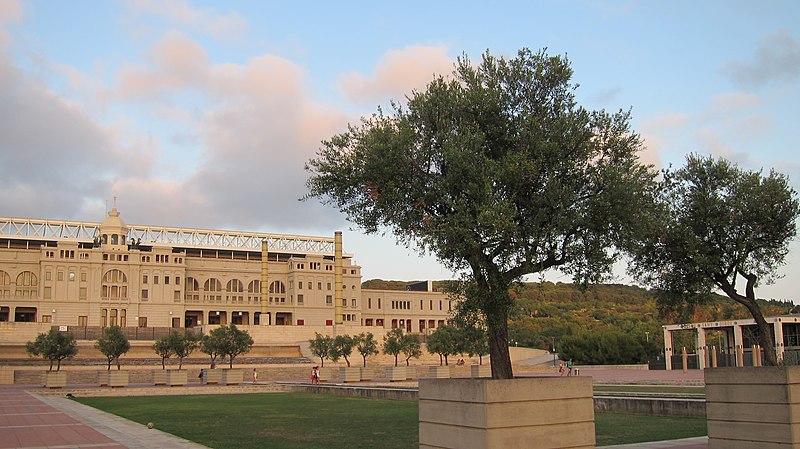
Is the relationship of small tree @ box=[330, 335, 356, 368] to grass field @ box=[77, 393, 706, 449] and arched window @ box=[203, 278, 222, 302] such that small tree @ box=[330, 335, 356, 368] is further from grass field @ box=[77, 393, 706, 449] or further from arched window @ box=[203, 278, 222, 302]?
arched window @ box=[203, 278, 222, 302]

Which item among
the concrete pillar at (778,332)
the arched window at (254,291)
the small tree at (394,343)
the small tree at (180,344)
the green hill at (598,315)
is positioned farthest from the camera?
the arched window at (254,291)

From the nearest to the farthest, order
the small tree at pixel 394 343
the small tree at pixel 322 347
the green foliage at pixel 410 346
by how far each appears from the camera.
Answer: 1. the small tree at pixel 322 347
2. the small tree at pixel 394 343
3. the green foliage at pixel 410 346

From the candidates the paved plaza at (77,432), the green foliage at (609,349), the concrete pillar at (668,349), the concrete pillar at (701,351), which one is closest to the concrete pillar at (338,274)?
the green foliage at (609,349)

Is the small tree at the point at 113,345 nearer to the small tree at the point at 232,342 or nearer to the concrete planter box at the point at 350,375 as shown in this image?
the small tree at the point at 232,342

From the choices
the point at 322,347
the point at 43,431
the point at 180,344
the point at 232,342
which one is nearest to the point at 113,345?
the point at 180,344

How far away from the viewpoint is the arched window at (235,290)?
393 ft

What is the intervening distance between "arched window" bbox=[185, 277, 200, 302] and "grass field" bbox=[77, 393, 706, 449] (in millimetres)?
79744

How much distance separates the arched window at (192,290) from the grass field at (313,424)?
79744mm

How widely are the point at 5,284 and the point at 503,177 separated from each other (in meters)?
107

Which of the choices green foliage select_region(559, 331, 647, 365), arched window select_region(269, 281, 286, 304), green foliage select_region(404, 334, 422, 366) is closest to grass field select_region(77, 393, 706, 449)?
green foliage select_region(404, 334, 422, 366)

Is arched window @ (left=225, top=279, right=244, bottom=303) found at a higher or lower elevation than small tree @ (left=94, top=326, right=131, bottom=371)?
higher

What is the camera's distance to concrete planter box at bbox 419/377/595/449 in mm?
12852

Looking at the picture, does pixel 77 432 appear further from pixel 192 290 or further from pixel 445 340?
pixel 192 290

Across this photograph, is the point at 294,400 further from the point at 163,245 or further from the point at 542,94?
the point at 163,245
